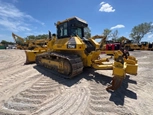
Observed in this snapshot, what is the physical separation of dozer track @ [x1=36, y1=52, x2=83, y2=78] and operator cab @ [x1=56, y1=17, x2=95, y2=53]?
106 cm

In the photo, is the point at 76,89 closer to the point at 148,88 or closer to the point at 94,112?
the point at 94,112

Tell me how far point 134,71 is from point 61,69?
2.83 m

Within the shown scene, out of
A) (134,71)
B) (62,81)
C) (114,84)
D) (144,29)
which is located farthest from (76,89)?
(144,29)

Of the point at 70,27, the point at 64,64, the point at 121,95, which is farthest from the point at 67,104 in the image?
the point at 70,27

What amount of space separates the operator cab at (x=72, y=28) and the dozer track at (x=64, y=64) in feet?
3.46

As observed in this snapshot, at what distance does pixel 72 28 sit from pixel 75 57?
1.52 metres

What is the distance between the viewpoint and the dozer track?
15.0 feet

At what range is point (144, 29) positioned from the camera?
48.5 meters

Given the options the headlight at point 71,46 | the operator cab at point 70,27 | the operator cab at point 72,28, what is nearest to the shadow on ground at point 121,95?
the headlight at point 71,46

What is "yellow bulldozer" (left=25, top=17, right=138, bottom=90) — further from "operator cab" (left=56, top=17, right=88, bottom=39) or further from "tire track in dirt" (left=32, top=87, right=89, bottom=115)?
"tire track in dirt" (left=32, top=87, right=89, bottom=115)

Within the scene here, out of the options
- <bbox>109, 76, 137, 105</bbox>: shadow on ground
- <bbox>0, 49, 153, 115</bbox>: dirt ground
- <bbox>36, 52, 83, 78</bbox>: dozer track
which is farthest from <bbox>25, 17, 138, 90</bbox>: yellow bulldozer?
<bbox>0, 49, 153, 115</bbox>: dirt ground

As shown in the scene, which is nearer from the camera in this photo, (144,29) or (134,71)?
(134,71)

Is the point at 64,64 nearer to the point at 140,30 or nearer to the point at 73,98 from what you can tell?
the point at 73,98

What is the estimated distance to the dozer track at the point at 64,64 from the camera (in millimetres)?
4559
